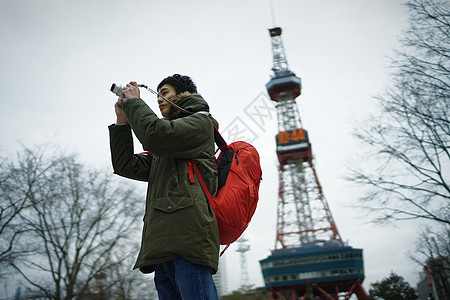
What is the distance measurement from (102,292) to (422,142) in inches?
538

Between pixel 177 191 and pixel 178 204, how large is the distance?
69 mm

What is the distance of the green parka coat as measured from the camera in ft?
4.68

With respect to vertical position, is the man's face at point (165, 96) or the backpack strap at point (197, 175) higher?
the man's face at point (165, 96)

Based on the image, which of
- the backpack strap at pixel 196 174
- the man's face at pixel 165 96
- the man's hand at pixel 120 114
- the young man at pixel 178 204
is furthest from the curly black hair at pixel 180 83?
the backpack strap at pixel 196 174

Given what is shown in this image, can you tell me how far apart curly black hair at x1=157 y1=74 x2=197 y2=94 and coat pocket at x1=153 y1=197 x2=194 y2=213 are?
0.67 metres

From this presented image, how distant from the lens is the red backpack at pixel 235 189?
1562 mm

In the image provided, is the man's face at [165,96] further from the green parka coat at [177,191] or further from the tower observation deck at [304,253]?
the tower observation deck at [304,253]

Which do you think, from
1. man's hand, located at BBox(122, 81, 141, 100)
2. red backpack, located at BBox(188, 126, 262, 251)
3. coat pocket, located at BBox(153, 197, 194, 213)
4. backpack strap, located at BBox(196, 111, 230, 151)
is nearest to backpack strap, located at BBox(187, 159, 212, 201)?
red backpack, located at BBox(188, 126, 262, 251)

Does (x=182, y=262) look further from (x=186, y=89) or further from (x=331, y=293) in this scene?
(x=331, y=293)

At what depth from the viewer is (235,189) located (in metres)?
1.60

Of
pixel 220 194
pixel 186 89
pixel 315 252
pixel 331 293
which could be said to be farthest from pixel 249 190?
pixel 331 293

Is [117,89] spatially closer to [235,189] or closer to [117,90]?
[117,90]

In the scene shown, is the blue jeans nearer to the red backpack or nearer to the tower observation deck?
the red backpack

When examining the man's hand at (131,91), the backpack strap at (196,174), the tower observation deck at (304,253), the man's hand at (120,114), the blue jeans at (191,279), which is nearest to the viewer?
the blue jeans at (191,279)
